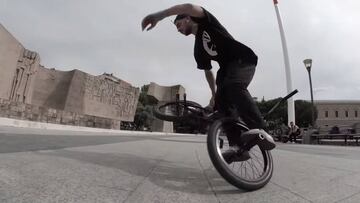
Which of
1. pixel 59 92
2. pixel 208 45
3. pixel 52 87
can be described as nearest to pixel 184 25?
pixel 208 45

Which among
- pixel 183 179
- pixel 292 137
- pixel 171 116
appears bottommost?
pixel 183 179

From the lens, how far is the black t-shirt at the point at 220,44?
3201mm

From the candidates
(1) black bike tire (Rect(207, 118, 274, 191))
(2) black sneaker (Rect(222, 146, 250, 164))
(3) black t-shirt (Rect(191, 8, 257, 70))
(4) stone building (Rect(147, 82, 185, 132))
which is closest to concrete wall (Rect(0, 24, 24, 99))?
(3) black t-shirt (Rect(191, 8, 257, 70))

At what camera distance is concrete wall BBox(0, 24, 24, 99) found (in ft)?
72.6

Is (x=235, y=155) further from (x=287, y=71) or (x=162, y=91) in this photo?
(x=162, y=91)

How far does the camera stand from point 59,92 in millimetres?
41500

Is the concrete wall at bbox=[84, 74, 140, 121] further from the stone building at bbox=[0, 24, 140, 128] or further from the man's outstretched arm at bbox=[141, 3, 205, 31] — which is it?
the man's outstretched arm at bbox=[141, 3, 205, 31]

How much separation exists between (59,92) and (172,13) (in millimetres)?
40950

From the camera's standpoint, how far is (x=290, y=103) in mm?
36969

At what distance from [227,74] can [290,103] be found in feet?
117

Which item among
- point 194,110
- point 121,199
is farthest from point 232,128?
point 121,199

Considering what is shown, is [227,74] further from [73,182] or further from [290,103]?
[290,103]

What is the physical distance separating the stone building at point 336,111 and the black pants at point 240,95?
333 feet

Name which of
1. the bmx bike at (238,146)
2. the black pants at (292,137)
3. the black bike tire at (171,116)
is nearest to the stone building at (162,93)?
the black pants at (292,137)
